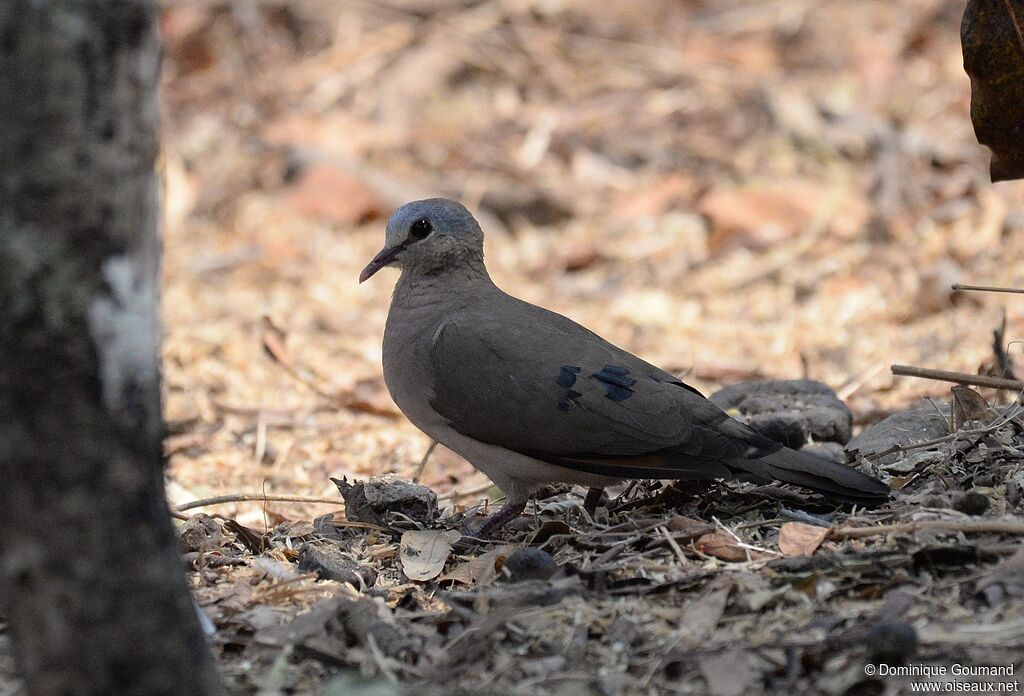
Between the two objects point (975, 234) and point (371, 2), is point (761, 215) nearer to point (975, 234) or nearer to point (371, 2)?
point (975, 234)

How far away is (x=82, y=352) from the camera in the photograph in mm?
2021

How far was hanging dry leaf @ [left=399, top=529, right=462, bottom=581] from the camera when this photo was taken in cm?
347

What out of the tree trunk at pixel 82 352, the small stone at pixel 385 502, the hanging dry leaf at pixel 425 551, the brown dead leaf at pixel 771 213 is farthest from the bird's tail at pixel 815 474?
the brown dead leaf at pixel 771 213

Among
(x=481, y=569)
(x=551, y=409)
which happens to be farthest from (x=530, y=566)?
(x=551, y=409)

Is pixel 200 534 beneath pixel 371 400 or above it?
above

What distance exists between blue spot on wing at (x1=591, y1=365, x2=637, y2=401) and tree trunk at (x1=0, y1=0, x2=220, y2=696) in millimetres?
1810

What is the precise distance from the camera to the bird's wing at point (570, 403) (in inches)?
141

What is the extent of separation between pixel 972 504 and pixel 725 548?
659 mm

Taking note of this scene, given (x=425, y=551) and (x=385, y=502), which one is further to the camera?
(x=385, y=502)

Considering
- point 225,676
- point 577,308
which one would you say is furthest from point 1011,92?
point 577,308

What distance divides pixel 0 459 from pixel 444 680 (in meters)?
1.05

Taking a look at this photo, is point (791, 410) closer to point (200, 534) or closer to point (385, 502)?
point (385, 502)

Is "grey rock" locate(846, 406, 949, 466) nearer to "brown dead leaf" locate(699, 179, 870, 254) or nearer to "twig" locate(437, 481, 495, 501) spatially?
"twig" locate(437, 481, 495, 501)

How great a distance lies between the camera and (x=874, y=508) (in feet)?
11.3
